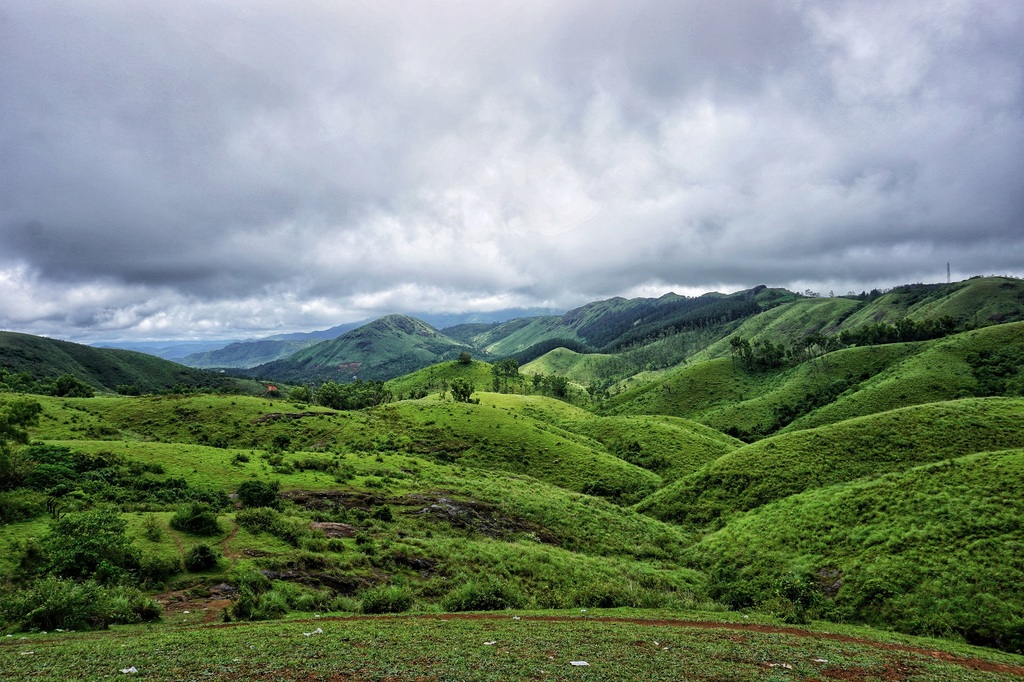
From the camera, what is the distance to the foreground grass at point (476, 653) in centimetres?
1117

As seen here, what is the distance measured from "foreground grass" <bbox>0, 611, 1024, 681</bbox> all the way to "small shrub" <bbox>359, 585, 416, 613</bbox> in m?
2.55

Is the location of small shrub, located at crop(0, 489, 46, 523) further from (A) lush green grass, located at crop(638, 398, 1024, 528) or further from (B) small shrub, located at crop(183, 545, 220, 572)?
(A) lush green grass, located at crop(638, 398, 1024, 528)

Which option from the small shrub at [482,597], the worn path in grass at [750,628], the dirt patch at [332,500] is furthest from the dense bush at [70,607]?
the dirt patch at [332,500]

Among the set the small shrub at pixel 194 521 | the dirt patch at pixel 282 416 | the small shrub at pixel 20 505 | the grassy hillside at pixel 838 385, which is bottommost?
the grassy hillside at pixel 838 385

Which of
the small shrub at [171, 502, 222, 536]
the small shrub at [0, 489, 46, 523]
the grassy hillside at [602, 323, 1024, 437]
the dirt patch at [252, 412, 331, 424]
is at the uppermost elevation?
the small shrub at [0, 489, 46, 523]

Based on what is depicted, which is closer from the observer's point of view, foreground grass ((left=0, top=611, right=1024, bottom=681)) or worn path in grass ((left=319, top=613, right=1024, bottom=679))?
foreground grass ((left=0, top=611, right=1024, bottom=681))

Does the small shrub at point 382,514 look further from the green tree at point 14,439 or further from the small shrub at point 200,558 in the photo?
the green tree at point 14,439

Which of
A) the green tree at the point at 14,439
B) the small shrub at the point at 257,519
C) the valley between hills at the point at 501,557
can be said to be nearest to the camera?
the valley between hills at the point at 501,557

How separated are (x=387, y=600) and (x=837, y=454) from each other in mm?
57389

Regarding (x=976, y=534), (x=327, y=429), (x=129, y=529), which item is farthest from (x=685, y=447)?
(x=129, y=529)

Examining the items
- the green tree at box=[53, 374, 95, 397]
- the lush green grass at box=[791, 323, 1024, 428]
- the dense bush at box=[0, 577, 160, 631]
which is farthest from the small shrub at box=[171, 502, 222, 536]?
the lush green grass at box=[791, 323, 1024, 428]

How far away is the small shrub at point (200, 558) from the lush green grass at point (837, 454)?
1759 inches

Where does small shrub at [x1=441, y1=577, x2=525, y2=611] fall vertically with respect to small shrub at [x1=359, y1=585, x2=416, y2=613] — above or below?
below

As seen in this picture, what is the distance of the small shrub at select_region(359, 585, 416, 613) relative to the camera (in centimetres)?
2020
